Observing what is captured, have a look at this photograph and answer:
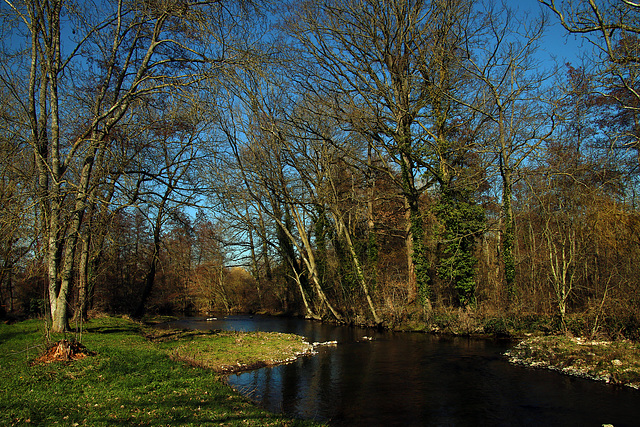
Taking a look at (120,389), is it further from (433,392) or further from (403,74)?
(403,74)

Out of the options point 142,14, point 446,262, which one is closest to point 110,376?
point 142,14

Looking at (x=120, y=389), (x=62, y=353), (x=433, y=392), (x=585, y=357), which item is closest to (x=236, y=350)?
(x=62, y=353)

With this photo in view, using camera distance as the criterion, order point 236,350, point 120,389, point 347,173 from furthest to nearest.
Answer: point 347,173, point 236,350, point 120,389

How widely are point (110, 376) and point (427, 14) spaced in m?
22.0

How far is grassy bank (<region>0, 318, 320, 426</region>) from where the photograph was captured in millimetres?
6246

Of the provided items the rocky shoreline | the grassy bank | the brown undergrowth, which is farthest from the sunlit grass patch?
the rocky shoreline

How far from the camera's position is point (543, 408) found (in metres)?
8.89

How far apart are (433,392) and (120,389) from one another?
278 inches

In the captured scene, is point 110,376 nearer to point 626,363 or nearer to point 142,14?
point 142,14

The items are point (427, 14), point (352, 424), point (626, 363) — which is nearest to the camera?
point (352, 424)

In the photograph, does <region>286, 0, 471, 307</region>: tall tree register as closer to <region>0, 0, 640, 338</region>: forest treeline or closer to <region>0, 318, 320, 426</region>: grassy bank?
<region>0, 0, 640, 338</region>: forest treeline

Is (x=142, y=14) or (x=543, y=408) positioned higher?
(x=142, y=14)

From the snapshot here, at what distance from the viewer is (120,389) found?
7.66 meters

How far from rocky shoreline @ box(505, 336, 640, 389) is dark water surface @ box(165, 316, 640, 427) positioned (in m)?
0.40
